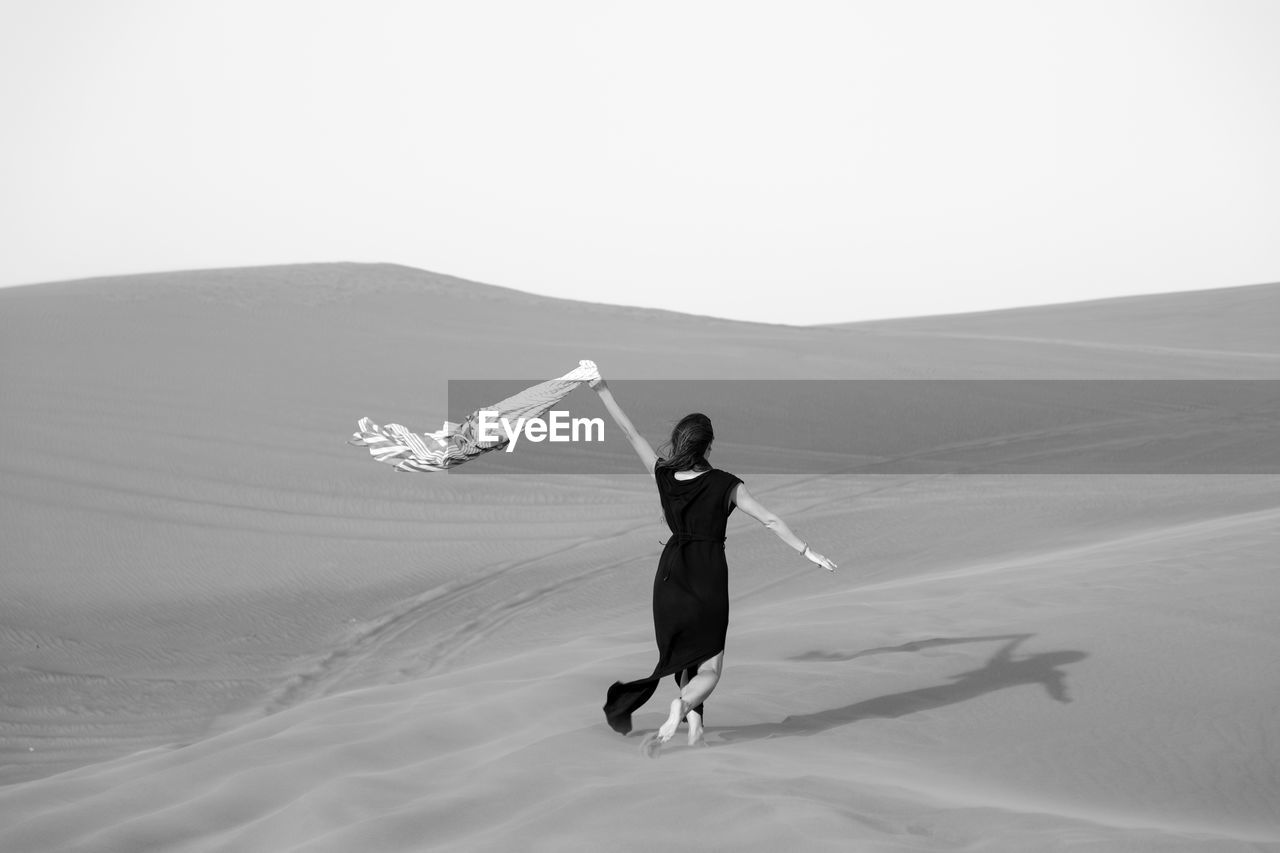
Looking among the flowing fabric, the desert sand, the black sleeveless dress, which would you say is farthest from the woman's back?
the flowing fabric

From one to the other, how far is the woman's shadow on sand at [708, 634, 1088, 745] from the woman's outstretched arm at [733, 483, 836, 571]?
0.92 meters

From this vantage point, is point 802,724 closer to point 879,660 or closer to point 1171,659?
point 879,660

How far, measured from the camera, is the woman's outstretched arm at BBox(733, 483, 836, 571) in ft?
15.4

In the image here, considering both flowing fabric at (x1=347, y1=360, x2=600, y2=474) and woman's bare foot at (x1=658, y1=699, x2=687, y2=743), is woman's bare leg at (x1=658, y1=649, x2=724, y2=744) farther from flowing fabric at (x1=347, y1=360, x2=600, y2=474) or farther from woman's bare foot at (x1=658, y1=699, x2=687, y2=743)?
flowing fabric at (x1=347, y1=360, x2=600, y2=474)

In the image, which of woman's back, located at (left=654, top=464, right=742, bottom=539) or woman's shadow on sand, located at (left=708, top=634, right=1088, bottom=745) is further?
woman's shadow on sand, located at (left=708, top=634, right=1088, bottom=745)

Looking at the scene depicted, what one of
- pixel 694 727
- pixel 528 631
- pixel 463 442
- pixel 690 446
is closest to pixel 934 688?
pixel 694 727

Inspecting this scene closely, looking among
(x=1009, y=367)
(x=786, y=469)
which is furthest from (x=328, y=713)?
(x=1009, y=367)

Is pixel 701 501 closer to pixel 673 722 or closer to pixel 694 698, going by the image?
pixel 694 698

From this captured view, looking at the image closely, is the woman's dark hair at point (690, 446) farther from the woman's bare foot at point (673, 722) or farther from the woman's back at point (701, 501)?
the woman's bare foot at point (673, 722)

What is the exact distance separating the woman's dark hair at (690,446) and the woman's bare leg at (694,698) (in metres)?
0.74

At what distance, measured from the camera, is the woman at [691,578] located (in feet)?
16.3

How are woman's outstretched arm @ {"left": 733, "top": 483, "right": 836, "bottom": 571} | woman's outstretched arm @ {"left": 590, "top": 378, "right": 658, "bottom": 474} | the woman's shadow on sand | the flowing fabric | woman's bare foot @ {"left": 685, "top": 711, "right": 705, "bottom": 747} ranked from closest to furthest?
woman's outstretched arm @ {"left": 733, "top": 483, "right": 836, "bottom": 571} → woman's bare foot @ {"left": 685, "top": 711, "right": 705, "bottom": 747} → woman's outstretched arm @ {"left": 590, "top": 378, "right": 658, "bottom": 474} → the woman's shadow on sand → the flowing fabric

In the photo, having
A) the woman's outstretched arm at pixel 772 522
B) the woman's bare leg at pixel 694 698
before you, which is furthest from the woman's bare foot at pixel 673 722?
the woman's outstretched arm at pixel 772 522

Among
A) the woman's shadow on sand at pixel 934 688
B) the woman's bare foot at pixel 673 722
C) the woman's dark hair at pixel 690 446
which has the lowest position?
the woman's shadow on sand at pixel 934 688
